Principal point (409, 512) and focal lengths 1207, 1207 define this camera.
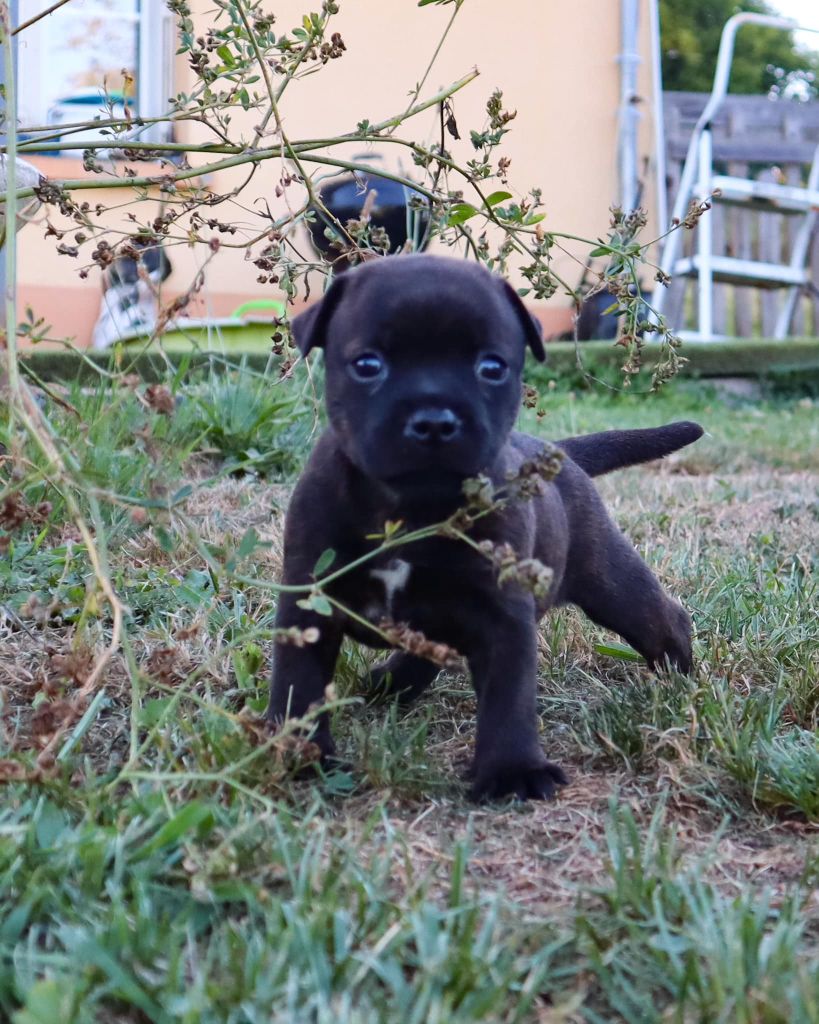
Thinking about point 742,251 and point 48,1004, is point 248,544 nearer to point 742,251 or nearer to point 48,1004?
point 48,1004

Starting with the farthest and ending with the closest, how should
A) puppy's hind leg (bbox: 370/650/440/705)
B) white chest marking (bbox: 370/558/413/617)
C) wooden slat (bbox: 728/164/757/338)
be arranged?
1. wooden slat (bbox: 728/164/757/338)
2. puppy's hind leg (bbox: 370/650/440/705)
3. white chest marking (bbox: 370/558/413/617)

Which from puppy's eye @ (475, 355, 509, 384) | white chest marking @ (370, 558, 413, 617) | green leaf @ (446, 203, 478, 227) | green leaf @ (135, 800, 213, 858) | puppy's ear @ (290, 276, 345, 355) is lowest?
green leaf @ (135, 800, 213, 858)

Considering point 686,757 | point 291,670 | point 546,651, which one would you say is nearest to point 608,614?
point 546,651

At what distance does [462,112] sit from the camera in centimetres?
874

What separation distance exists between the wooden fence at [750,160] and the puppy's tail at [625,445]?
7290mm

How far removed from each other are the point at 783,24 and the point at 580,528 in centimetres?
689

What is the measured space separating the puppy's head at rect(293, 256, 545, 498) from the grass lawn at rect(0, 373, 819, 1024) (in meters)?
0.28

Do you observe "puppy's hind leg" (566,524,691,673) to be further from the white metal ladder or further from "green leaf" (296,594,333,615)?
the white metal ladder

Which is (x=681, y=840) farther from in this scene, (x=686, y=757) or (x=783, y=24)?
(x=783, y=24)

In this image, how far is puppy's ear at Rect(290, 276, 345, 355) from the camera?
2146mm

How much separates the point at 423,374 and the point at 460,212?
84 centimetres

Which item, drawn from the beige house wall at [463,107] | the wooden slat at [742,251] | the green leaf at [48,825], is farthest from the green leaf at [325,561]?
the wooden slat at [742,251]

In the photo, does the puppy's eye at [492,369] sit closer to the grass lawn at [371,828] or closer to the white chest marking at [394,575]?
the white chest marking at [394,575]

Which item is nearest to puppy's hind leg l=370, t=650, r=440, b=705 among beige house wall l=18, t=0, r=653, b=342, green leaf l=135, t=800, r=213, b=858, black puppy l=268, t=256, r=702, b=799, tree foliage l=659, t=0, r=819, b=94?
black puppy l=268, t=256, r=702, b=799
